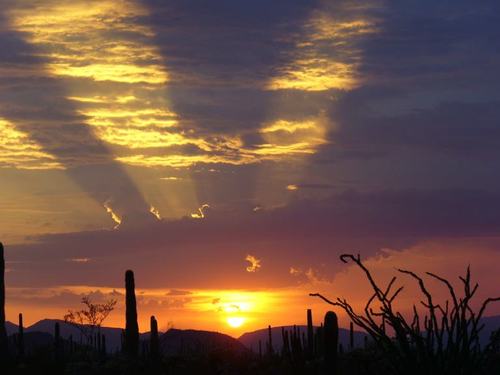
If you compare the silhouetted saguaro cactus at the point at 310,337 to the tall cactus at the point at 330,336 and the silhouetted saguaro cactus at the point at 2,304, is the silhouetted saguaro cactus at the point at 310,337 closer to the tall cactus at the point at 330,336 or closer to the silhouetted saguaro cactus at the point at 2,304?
the silhouetted saguaro cactus at the point at 2,304

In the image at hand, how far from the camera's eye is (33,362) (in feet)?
119

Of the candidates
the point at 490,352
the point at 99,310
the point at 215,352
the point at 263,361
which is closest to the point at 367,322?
the point at 490,352

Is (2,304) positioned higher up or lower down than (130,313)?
higher up

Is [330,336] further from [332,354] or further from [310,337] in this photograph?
[310,337]

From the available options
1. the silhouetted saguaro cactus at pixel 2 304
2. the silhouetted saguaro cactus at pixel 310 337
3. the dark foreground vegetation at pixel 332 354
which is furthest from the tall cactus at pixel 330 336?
the silhouetted saguaro cactus at pixel 2 304

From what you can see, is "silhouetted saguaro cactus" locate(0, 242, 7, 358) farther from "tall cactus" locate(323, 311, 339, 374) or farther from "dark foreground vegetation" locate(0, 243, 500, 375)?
"tall cactus" locate(323, 311, 339, 374)

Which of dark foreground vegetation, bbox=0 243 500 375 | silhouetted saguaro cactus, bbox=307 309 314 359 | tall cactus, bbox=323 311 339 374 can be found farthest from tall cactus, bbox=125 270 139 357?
tall cactus, bbox=323 311 339 374

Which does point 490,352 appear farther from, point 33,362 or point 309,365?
point 33,362

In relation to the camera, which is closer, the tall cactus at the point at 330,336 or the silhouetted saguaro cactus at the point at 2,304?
the tall cactus at the point at 330,336

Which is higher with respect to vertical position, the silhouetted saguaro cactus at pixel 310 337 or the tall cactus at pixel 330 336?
the silhouetted saguaro cactus at pixel 310 337

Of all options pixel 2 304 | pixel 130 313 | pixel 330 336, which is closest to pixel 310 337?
pixel 130 313

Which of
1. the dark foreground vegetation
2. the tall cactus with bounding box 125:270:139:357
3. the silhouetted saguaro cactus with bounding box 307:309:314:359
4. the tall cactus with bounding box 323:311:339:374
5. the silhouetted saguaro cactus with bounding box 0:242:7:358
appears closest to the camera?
the dark foreground vegetation

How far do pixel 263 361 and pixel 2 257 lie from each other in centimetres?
1204

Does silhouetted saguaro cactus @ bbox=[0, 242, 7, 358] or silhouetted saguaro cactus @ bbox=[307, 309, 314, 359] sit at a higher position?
silhouetted saguaro cactus @ bbox=[0, 242, 7, 358]
